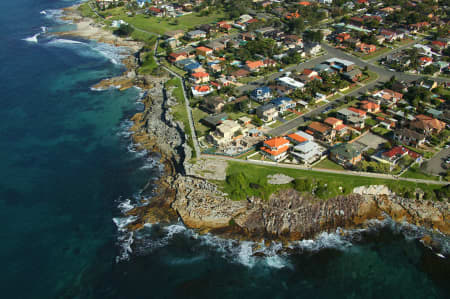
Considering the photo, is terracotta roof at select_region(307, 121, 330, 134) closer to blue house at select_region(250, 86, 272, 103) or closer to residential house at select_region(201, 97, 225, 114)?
blue house at select_region(250, 86, 272, 103)

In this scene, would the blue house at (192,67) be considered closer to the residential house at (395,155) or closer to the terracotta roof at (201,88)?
the terracotta roof at (201,88)

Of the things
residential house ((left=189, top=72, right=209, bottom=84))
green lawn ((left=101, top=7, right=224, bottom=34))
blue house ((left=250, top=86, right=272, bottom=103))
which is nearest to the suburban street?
blue house ((left=250, top=86, right=272, bottom=103))

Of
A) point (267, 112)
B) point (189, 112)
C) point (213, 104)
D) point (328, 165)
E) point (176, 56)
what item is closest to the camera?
point (328, 165)

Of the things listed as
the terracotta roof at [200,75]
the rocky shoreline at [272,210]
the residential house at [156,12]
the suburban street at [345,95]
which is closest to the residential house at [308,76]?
the suburban street at [345,95]

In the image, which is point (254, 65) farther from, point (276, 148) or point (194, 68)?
point (276, 148)

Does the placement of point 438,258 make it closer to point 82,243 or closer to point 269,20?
point 82,243

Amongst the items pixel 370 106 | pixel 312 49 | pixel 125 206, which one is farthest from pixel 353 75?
pixel 125 206
